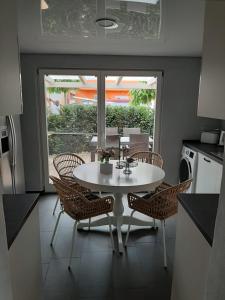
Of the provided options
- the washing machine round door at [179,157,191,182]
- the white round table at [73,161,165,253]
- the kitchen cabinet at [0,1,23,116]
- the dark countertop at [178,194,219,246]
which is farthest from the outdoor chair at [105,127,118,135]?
the kitchen cabinet at [0,1,23,116]

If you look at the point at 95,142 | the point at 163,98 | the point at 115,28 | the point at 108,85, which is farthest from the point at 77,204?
Answer: the point at 163,98

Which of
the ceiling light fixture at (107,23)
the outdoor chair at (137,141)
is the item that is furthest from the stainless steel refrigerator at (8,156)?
the outdoor chair at (137,141)

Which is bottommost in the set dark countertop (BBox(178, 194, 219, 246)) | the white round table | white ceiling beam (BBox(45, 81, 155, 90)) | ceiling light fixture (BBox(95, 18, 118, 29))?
the white round table

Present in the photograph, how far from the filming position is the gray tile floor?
2.01 meters

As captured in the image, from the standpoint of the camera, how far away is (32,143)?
3943mm

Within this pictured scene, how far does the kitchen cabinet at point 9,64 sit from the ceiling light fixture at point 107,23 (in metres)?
1.10

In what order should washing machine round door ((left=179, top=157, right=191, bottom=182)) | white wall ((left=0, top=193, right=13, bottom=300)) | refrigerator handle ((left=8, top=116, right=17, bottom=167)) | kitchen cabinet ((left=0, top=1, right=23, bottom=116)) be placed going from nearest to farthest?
1. white wall ((left=0, top=193, right=13, bottom=300))
2. kitchen cabinet ((left=0, top=1, right=23, bottom=116))
3. refrigerator handle ((left=8, top=116, right=17, bottom=167))
4. washing machine round door ((left=179, top=157, right=191, bottom=182))

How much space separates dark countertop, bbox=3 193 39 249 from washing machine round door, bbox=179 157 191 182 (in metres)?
2.69

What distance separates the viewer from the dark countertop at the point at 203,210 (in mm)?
1199

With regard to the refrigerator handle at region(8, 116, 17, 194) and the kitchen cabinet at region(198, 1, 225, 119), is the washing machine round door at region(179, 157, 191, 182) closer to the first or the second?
the refrigerator handle at region(8, 116, 17, 194)

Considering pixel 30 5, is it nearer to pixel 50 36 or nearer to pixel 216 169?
pixel 50 36

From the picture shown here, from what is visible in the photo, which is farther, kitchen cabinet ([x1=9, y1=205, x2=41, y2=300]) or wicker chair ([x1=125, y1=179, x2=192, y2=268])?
wicker chair ([x1=125, y1=179, x2=192, y2=268])

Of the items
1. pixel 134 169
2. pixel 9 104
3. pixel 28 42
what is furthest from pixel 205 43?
pixel 28 42

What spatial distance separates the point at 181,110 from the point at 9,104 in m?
3.37
